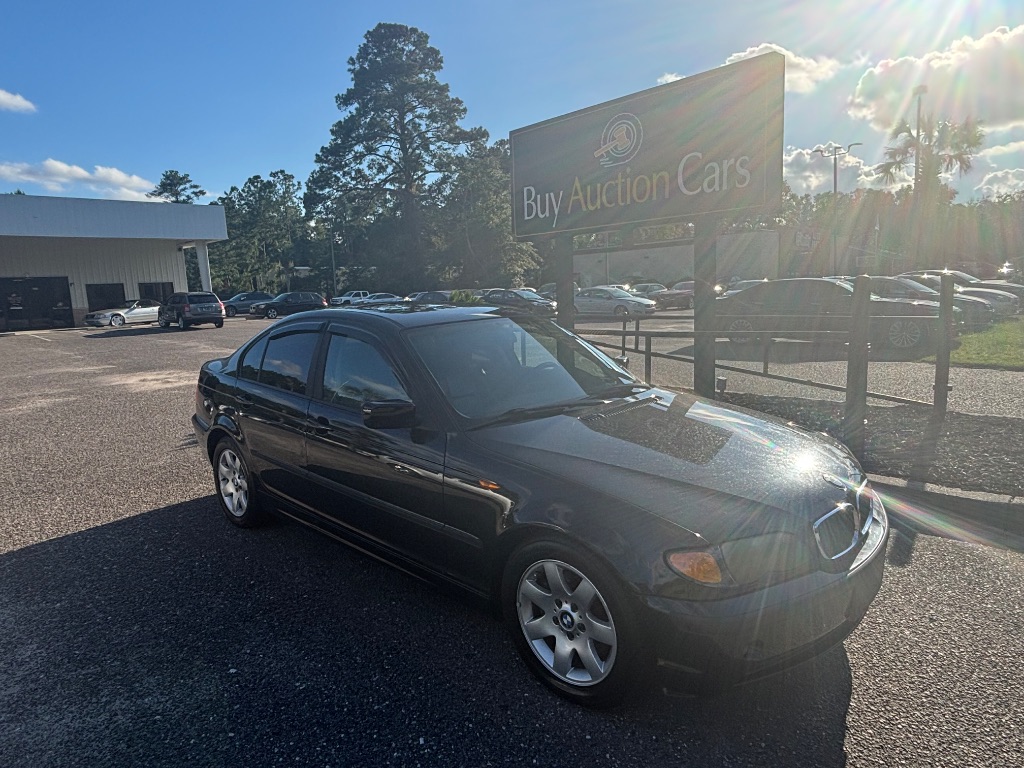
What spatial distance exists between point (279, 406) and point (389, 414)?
135 cm

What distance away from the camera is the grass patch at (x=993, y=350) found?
10344 mm

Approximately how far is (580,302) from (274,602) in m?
28.4

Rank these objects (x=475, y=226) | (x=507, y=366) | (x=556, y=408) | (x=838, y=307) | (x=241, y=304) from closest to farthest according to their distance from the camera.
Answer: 1. (x=556, y=408)
2. (x=507, y=366)
3. (x=838, y=307)
4. (x=241, y=304)
5. (x=475, y=226)

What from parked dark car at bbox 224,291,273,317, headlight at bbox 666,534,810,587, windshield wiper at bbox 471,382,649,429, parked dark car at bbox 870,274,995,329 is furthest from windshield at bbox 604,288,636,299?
parked dark car at bbox 224,291,273,317

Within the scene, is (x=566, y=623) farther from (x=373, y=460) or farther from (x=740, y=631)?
(x=373, y=460)

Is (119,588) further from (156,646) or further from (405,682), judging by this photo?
(405,682)

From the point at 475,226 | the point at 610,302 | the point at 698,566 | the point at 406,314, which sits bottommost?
the point at 698,566

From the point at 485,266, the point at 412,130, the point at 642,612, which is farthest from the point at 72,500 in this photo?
the point at 412,130

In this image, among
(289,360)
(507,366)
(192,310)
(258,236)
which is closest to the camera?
(507,366)

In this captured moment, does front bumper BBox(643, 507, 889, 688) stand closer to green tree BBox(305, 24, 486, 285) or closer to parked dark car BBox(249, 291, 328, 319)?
parked dark car BBox(249, 291, 328, 319)

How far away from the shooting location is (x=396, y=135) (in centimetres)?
5331

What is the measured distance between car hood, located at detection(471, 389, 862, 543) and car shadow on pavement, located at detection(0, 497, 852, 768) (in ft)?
2.49

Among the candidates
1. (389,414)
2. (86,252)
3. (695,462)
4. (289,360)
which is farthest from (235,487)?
(86,252)

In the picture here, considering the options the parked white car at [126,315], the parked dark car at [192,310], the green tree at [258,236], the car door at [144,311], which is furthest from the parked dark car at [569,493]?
the green tree at [258,236]
